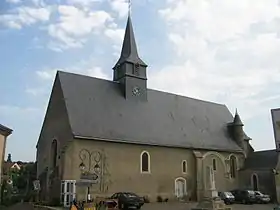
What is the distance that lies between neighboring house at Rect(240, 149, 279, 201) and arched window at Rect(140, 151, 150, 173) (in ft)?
42.5

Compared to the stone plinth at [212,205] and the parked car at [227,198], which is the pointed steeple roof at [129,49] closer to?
the parked car at [227,198]

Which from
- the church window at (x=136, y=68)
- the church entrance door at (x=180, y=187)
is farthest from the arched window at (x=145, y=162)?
the church window at (x=136, y=68)

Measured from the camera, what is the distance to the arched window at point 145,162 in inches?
1264

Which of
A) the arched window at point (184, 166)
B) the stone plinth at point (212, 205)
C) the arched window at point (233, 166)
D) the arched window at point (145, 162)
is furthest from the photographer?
the arched window at point (233, 166)

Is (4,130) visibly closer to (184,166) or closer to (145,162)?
(145,162)

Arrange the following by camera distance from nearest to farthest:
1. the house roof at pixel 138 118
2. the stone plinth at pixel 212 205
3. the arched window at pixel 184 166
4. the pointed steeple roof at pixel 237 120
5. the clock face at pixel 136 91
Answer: the stone plinth at pixel 212 205, the house roof at pixel 138 118, the arched window at pixel 184 166, the clock face at pixel 136 91, the pointed steeple roof at pixel 237 120

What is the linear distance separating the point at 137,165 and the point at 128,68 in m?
10.6

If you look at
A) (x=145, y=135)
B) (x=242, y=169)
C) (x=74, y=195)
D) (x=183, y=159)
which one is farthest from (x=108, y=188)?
(x=242, y=169)

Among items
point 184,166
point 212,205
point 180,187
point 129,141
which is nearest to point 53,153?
point 129,141

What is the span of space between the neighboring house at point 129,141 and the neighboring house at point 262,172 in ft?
3.62

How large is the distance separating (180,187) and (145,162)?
16.1ft

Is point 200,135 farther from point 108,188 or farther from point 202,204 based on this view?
point 202,204

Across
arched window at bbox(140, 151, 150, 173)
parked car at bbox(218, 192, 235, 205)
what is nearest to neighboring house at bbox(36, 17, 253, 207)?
arched window at bbox(140, 151, 150, 173)

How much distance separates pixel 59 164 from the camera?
29.5 meters
